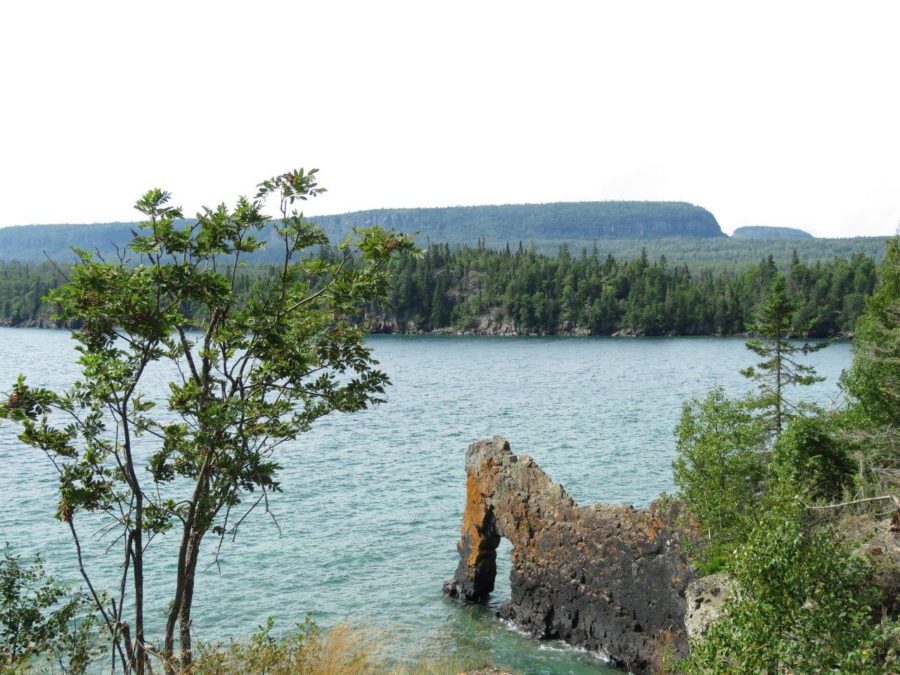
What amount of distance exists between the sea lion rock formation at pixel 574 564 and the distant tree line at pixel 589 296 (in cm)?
13689

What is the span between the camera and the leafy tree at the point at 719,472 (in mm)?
17797

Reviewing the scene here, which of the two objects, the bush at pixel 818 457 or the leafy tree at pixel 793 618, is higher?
the leafy tree at pixel 793 618

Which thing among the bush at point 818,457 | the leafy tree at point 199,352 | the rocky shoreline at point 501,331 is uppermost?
the leafy tree at point 199,352

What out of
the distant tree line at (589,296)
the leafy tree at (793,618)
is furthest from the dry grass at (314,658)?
the distant tree line at (589,296)

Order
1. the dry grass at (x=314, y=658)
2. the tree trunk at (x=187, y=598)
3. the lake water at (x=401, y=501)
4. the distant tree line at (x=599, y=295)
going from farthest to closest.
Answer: the distant tree line at (x=599, y=295)
the lake water at (x=401, y=501)
the dry grass at (x=314, y=658)
the tree trunk at (x=187, y=598)

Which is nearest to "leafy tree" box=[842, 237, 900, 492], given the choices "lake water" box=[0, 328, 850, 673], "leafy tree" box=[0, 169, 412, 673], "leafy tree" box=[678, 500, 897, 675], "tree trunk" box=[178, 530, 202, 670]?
"lake water" box=[0, 328, 850, 673]

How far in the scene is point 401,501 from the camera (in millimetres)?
33688

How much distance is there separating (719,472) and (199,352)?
41.6ft

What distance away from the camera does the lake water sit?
2212cm

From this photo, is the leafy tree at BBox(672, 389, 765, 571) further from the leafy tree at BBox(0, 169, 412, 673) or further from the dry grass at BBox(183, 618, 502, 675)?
the leafy tree at BBox(0, 169, 412, 673)

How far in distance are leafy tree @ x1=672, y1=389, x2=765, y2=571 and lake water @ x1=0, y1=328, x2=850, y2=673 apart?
491cm

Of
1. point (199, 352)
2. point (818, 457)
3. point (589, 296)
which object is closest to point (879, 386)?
point (818, 457)

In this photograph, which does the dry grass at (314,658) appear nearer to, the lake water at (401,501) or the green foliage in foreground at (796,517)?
the lake water at (401,501)

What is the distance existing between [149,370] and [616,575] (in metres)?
76.4
